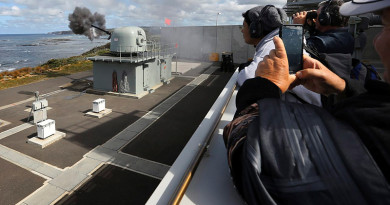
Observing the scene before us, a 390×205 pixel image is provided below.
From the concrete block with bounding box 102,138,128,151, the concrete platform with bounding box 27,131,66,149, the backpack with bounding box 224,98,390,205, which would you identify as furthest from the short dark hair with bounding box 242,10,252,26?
the concrete platform with bounding box 27,131,66,149

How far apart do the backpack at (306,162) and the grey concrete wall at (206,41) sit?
29.8m

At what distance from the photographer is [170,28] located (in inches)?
1405

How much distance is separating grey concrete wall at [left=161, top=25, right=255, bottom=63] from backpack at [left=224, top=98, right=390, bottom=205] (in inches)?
1173

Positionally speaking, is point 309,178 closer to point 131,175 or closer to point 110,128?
point 131,175

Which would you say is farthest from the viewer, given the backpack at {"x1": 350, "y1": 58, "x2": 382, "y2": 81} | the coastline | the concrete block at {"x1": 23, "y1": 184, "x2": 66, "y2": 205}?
the coastline

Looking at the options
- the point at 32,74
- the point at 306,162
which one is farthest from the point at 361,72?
the point at 32,74

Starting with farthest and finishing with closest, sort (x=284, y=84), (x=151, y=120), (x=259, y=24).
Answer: (x=151, y=120)
(x=259, y=24)
(x=284, y=84)

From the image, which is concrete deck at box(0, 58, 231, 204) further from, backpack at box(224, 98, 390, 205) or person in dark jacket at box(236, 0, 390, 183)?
backpack at box(224, 98, 390, 205)

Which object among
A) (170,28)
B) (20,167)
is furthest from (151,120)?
A: (170,28)

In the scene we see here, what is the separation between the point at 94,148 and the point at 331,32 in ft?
27.6

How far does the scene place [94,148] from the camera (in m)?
8.91

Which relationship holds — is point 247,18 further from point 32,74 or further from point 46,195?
point 32,74

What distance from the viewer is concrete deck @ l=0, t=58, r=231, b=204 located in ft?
21.6

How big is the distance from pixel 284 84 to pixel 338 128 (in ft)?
1.71
